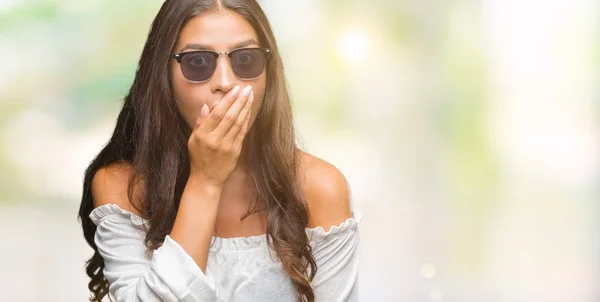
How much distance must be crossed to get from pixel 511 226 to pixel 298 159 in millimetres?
1897

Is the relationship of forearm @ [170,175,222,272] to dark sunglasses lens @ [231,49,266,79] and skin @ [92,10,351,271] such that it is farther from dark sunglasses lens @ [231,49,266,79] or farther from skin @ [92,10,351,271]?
dark sunglasses lens @ [231,49,266,79]

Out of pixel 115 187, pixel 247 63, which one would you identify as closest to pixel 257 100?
pixel 247 63

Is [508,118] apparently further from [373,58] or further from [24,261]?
[24,261]

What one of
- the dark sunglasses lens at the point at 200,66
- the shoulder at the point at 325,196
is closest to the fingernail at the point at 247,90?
the dark sunglasses lens at the point at 200,66

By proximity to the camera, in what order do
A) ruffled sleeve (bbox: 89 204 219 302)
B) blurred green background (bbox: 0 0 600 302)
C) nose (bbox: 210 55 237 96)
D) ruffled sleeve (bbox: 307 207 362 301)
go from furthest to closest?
blurred green background (bbox: 0 0 600 302) → ruffled sleeve (bbox: 307 207 362 301) → nose (bbox: 210 55 237 96) → ruffled sleeve (bbox: 89 204 219 302)

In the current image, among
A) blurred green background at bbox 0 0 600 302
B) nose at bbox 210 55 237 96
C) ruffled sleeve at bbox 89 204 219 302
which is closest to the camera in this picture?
ruffled sleeve at bbox 89 204 219 302

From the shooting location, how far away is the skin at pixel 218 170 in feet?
5.52

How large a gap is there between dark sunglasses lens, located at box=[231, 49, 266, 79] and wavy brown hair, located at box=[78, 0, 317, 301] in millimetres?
81

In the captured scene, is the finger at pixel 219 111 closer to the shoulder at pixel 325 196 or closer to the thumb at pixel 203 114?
the thumb at pixel 203 114

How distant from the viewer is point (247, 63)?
5.86 ft

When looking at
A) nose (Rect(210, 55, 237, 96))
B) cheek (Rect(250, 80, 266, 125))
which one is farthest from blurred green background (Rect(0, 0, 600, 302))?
nose (Rect(210, 55, 237, 96))

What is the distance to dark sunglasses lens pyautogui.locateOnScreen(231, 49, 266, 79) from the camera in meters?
1.78

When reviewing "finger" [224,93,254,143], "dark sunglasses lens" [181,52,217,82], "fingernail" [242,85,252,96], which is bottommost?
"finger" [224,93,254,143]

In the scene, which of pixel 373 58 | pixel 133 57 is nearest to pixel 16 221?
pixel 133 57
